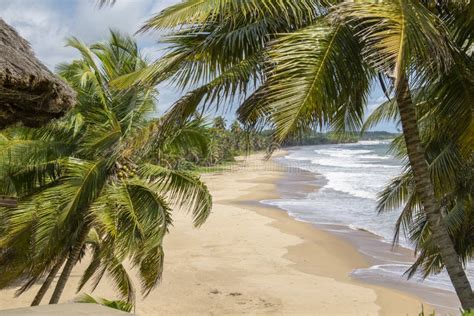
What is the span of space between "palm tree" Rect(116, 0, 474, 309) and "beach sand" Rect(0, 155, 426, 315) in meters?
5.85

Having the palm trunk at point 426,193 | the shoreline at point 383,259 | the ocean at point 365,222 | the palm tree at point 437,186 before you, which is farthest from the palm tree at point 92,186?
the shoreline at point 383,259

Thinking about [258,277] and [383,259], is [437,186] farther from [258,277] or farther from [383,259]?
[383,259]

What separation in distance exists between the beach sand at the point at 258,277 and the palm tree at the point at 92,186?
2.53m

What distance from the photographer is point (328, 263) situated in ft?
52.3

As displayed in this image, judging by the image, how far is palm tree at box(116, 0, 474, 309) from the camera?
14.7 feet

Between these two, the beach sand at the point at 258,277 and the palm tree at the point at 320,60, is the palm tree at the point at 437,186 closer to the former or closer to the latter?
the palm tree at the point at 320,60

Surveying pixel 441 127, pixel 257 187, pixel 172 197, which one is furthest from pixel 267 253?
pixel 257 187

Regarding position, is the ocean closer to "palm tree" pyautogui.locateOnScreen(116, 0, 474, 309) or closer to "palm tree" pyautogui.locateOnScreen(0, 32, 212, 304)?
"palm tree" pyautogui.locateOnScreen(0, 32, 212, 304)

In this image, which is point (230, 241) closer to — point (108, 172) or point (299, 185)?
point (108, 172)

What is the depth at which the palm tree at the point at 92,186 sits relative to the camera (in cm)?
A: 724

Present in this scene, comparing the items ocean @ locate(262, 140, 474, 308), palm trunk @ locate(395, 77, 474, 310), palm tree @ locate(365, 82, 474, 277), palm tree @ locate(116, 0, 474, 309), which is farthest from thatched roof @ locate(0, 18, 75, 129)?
ocean @ locate(262, 140, 474, 308)

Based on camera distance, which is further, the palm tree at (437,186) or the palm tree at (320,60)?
the palm tree at (437,186)

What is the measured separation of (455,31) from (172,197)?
4.49 m

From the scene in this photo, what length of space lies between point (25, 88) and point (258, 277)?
11.0 m
